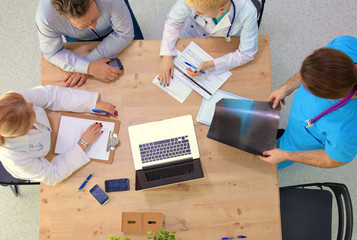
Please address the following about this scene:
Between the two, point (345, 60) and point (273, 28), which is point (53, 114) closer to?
point (345, 60)

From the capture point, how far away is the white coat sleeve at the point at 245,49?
4.39 feet

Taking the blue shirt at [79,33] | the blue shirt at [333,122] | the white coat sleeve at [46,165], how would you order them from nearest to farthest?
the blue shirt at [333,122]
the white coat sleeve at [46,165]
the blue shirt at [79,33]

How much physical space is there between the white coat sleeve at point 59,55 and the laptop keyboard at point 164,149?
52cm

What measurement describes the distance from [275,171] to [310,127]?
262mm

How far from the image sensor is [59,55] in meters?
1.42

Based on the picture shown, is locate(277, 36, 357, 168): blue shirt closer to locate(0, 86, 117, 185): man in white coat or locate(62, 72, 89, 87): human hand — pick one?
locate(0, 86, 117, 185): man in white coat

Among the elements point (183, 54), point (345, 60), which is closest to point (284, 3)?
point (183, 54)

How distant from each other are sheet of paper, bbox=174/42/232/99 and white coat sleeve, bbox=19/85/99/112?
1.54 feet

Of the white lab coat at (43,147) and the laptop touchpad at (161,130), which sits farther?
the laptop touchpad at (161,130)

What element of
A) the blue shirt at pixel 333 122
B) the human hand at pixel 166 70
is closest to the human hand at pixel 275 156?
the blue shirt at pixel 333 122

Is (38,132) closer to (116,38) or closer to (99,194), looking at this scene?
(99,194)

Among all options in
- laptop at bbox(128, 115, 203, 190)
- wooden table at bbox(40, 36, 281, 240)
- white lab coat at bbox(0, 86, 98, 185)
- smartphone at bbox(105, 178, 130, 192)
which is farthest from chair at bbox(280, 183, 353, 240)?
white lab coat at bbox(0, 86, 98, 185)

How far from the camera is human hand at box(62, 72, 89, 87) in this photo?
1435 mm

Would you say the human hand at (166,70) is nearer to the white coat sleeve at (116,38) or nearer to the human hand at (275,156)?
the white coat sleeve at (116,38)
